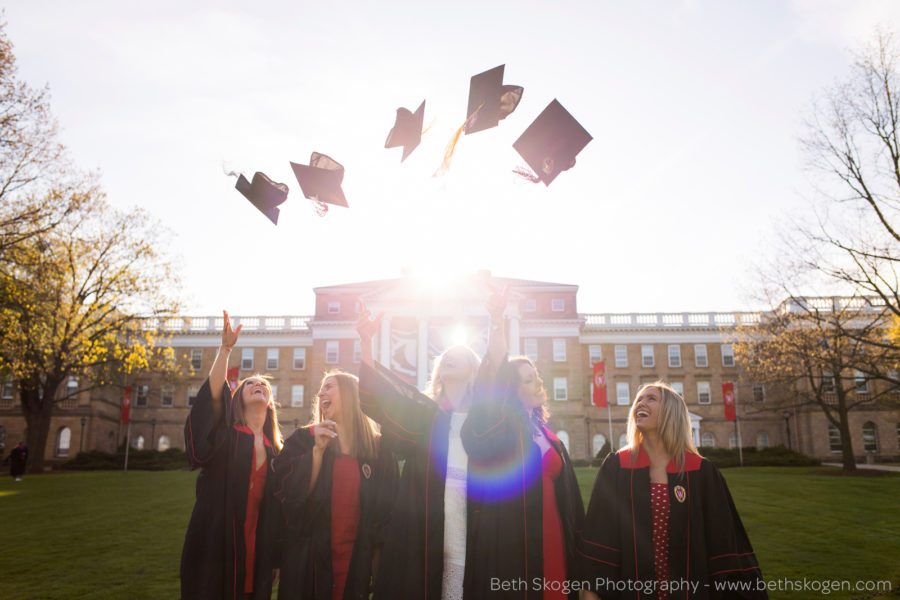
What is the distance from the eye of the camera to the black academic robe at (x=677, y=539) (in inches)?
157

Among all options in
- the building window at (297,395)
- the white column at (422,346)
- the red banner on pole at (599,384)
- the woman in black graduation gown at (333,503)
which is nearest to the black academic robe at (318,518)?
the woman in black graduation gown at (333,503)

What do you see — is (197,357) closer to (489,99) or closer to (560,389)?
(560,389)

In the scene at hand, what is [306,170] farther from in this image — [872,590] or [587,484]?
[587,484]

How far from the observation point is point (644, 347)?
54594mm

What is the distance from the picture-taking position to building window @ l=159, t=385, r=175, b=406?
5422cm

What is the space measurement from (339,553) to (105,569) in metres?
6.91

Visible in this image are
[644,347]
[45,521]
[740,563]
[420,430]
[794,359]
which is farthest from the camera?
[644,347]

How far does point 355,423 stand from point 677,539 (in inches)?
94.0

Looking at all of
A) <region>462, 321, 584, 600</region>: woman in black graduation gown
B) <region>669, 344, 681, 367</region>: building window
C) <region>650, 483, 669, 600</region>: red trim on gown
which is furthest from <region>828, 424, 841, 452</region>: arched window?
<region>462, 321, 584, 600</region>: woman in black graduation gown

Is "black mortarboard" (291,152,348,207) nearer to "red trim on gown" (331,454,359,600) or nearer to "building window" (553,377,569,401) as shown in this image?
"red trim on gown" (331,454,359,600)

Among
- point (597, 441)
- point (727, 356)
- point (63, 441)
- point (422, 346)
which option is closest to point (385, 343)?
point (422, 346)

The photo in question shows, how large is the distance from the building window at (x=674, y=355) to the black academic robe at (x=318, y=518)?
53.0 metres

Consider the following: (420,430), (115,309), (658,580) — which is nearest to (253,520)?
(420,430)

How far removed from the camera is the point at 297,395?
181 feet
